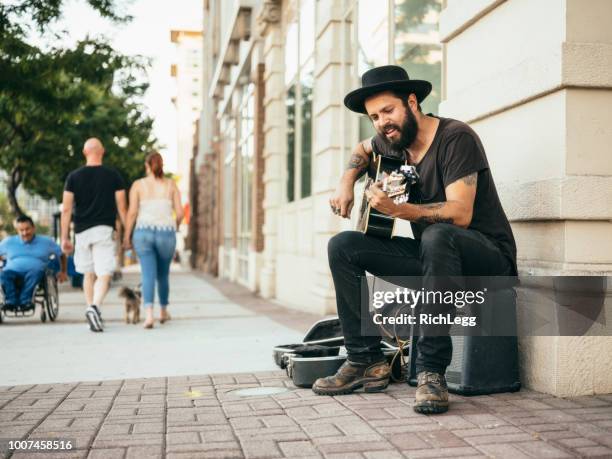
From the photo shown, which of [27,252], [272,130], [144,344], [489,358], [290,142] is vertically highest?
[272,130]

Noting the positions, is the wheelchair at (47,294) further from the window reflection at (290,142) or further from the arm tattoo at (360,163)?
the arm tattoo at (360,163)

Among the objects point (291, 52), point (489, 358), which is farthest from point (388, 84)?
point (291, 52)

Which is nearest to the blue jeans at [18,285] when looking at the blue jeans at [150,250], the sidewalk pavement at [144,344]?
the sidewalk pavement at [144,344]

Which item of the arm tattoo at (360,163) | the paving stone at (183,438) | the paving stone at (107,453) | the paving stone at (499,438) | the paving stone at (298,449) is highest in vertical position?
the arm tattoo at (360,163)

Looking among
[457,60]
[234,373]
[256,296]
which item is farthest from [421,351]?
[256,296]

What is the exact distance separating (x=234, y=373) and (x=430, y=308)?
1851 millimetres

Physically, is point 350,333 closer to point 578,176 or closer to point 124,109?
point 578,176

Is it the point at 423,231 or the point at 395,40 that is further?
the point at 395,40

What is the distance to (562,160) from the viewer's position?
13.7ft

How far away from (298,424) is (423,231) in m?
1.20

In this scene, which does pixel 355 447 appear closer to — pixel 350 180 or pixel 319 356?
Answer: pixel 319 356

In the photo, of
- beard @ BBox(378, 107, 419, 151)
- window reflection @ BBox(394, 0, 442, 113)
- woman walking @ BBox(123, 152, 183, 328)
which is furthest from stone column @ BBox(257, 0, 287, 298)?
beard @ BBox(378, 107, 419, 151)

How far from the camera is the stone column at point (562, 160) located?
4.09 m

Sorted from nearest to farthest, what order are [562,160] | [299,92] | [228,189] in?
[562,160] < [299,92] < [228,189]
